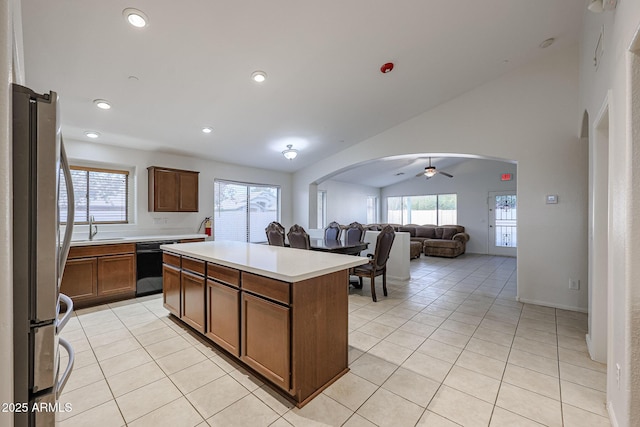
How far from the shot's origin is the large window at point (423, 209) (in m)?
9.63

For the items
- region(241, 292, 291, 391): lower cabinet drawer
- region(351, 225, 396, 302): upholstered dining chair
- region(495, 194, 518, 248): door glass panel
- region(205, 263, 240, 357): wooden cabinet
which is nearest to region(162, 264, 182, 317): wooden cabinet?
region(205, 263, 240, 357): wooden cabinet

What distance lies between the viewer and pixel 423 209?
1040 cm

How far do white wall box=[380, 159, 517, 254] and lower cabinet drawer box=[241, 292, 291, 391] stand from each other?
8.85 metres

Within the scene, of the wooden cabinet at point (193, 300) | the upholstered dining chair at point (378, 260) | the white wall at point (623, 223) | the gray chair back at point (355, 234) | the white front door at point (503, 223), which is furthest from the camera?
the white front door at point (503, 223)

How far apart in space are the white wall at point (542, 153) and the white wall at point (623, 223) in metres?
2.16

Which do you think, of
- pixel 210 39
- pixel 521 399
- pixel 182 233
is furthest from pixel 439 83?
pixel 182 233

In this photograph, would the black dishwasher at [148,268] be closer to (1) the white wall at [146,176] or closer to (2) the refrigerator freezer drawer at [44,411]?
(1) the white wall at [146,176]

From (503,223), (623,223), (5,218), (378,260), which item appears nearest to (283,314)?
(5,218)

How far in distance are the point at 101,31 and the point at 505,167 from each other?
969 cm

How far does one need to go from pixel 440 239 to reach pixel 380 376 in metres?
7.47

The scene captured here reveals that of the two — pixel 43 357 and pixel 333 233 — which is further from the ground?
pixel 333 233

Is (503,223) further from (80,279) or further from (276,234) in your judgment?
(80,279)

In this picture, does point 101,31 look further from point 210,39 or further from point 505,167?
point 505,167

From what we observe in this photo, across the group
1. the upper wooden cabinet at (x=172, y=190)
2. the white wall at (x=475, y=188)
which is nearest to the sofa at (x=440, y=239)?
the white wall at (x=475, y=188)
